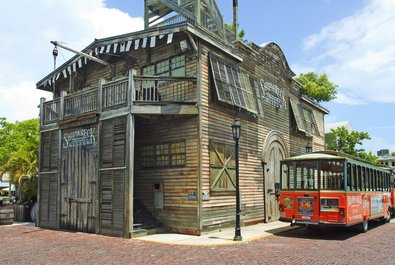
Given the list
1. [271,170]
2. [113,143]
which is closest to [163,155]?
[113,143]

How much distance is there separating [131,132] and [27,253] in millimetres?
5041

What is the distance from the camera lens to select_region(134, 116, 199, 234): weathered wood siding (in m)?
14.0

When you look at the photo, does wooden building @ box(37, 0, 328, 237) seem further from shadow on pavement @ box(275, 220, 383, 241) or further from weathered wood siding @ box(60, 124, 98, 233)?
shadow on pavement @ box(275, 220, 383, 241)

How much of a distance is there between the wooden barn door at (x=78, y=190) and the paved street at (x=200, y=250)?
0.81 m

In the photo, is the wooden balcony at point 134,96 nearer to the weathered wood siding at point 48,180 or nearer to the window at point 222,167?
the weathered wood siding at point 48,180

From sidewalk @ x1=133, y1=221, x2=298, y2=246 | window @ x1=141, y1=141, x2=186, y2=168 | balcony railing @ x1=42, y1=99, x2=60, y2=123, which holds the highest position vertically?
balcony railing @ x1=42, y1=99, x2=60, y2=123

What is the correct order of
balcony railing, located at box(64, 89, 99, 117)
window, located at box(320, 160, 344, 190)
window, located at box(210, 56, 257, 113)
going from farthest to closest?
balcony railing, located at box(64, 89, 99, 117), window, located at box(210, 56, 257, 113), window, located at box(320, 160, 344, 190)

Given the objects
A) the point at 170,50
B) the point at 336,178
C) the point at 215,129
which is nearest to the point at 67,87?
the point at 170,50

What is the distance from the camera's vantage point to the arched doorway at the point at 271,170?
18.5 meters

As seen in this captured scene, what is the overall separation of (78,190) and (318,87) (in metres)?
32.7

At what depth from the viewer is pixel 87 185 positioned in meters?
15.0

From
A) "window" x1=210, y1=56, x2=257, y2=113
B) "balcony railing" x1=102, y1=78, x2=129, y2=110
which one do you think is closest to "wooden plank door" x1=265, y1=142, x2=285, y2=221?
"window" x1=210, y1=56, x2=257, y2=113

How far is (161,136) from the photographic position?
606 inches

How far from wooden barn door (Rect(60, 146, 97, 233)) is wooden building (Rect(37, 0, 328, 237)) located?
40mm
